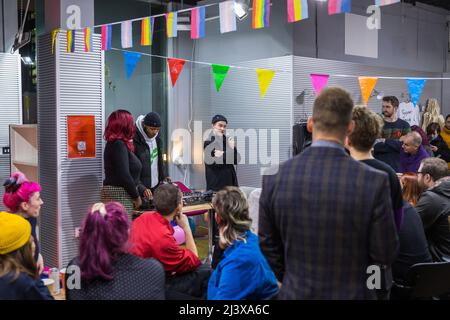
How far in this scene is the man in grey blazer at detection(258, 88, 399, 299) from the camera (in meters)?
1.69

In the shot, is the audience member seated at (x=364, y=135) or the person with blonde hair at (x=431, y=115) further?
the person with blonde hair at (x=431, y=115)

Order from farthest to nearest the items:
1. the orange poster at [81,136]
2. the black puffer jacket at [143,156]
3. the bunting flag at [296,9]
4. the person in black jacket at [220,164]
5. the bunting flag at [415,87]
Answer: the bunting flag at [415,87] < the person in black jacket at [220,164] < the black puffer jacket at [143,156] < the orange poster at [81,136] < the bunting flag at [296,9]

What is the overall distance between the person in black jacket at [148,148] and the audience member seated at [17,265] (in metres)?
2.23

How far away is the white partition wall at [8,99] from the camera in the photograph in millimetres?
6324

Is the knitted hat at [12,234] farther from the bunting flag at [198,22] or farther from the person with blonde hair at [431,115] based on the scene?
the person with blonde hair at [431,115]

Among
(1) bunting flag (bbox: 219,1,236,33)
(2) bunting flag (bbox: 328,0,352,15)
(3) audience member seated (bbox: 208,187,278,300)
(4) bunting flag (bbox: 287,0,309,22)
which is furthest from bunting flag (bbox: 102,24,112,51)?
(3) audience member seated (bbox: 208,187,278,300)

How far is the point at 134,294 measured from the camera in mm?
2059

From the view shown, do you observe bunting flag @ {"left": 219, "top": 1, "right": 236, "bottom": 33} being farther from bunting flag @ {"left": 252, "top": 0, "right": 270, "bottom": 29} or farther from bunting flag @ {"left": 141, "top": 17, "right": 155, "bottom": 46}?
bunting flag @ {"left": 141, "top": 17, "right": 155, "bottom": 46}

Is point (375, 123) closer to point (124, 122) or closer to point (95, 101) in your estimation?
point (124, 122)

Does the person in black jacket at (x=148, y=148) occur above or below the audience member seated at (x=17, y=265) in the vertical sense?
above

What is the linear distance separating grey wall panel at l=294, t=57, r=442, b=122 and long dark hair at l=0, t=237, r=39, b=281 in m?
4.65

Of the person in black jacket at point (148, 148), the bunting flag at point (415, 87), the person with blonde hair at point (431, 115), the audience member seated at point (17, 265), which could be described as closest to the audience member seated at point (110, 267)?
the audience member seated at point (17, 265)

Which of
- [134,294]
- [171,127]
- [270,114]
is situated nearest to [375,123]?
[134,294]
